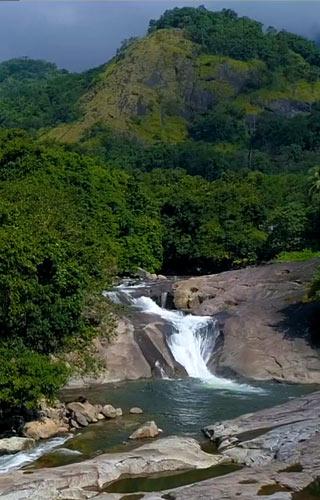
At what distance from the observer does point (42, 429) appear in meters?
27.2

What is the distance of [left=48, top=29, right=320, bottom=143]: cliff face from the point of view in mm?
157000

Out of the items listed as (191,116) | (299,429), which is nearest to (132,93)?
(191,116)

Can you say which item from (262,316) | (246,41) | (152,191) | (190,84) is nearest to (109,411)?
(262,316)

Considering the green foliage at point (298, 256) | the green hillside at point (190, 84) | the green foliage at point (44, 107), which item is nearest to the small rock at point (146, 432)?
the green foliage at point (298, 256)

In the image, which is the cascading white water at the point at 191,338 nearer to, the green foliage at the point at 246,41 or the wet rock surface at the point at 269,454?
the wet rock surface at the point at 269,454

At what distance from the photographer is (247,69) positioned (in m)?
165

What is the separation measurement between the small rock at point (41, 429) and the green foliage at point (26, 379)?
71cm

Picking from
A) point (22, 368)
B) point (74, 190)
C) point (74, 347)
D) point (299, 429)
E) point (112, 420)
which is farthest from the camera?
point (74, 190)

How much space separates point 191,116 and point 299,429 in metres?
141

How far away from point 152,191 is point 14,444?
56.2m

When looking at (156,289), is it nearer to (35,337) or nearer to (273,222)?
(35,337)

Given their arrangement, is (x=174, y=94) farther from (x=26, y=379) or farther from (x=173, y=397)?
(x=26, y=379)

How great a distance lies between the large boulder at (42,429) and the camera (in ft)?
88.0

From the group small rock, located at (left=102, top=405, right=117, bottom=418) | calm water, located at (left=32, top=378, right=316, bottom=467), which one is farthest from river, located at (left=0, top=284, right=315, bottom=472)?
small rock, located at (left=102, top=405, right=117, bottom=418)
